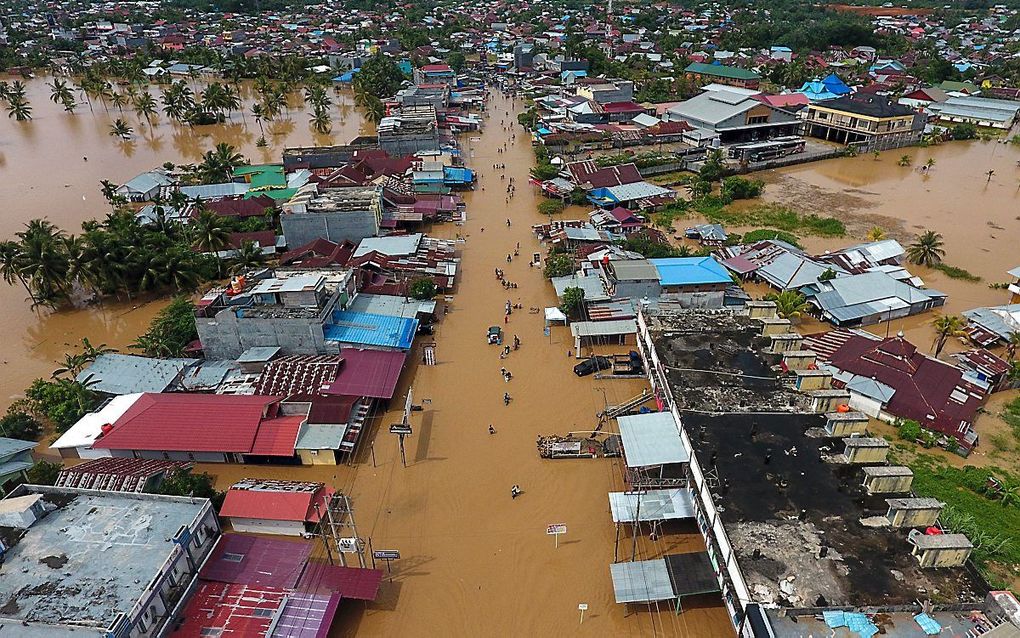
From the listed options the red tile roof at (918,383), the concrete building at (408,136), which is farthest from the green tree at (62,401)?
the concrete building at (408,136)

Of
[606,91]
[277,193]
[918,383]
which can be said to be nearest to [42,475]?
[277,193]

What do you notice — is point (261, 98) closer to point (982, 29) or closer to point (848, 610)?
point (848, 610)

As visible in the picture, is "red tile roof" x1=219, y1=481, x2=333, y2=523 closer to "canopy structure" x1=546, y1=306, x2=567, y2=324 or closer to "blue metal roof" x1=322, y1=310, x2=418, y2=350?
"blue metal roof" x1=322, y1=310, x2=418, y2=350

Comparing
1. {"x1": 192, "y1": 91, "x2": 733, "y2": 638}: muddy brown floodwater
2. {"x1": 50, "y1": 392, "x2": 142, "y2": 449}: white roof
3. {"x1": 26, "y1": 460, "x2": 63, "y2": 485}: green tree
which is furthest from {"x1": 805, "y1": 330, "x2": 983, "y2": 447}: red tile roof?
{"x1": 26, "y1": 460, "x2": 63, "y2": 485}: green tree

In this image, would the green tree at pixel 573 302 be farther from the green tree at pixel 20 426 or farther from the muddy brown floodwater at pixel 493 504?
the green tree at pixel 20 426

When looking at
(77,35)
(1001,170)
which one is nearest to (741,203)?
(1001,170)

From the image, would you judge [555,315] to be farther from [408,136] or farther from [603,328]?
[408,136]
